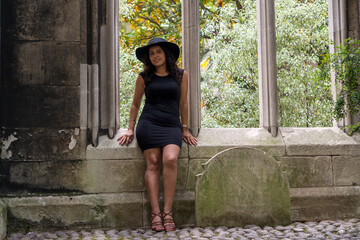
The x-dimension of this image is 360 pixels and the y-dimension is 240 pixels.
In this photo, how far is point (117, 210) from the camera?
308 centimetres

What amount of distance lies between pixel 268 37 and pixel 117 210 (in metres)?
2.13

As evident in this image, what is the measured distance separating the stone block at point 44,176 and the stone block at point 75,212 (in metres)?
0.08

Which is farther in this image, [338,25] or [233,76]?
[233,76]

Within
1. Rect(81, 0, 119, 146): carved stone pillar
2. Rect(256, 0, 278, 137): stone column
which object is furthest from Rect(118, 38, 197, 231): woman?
Rect(256, 0, 278, 137): stone column

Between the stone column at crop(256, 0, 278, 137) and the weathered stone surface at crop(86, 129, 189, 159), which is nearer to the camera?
the weathered stone surface at crop(86, 129, 189, 159)

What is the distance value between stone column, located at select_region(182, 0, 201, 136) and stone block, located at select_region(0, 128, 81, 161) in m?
1.05

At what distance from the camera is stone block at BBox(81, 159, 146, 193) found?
10.2 feet

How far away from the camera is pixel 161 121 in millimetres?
3090

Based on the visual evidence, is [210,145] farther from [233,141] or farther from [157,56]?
[157,56]

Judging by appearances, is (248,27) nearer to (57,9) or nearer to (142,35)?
(142,35)

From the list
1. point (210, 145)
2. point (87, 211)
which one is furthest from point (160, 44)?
point (87, 211)

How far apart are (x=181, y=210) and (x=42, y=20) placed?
2036 millimetres

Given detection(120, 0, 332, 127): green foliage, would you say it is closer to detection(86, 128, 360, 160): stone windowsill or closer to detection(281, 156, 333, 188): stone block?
detection(86, 128, 360, 160): stone windowsill

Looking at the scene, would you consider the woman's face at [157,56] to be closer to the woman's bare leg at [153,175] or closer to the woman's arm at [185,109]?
the woman's arm at [185,109]
